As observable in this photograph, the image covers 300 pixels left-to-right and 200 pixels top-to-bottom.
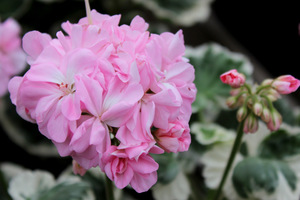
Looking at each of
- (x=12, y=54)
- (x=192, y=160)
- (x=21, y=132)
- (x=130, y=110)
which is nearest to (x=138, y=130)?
(x=130, y=110)

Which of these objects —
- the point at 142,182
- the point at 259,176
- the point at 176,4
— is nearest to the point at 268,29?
the point at 176,4

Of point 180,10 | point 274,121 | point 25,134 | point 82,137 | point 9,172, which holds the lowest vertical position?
point 25,134

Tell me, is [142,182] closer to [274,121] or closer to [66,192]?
[274,121]

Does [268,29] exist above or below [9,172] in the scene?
below

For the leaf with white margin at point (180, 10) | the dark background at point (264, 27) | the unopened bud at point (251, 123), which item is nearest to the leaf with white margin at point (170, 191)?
the unopened bud at point (251, 123)

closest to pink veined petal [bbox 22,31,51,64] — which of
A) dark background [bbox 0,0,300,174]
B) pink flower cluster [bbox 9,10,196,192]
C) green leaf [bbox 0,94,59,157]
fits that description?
pink flower cluster [bbox 9,10,196,192]

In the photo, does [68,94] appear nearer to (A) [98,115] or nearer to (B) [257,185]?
(A) [98,115]

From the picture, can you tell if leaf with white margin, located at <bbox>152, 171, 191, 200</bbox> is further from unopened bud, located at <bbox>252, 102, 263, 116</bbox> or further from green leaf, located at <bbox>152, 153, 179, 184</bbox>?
unopened bud, located at <bbox>252, 102, 263, 116</bbox>
